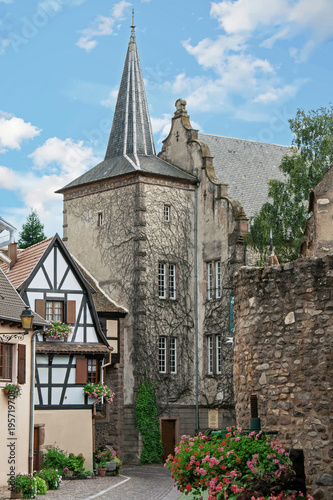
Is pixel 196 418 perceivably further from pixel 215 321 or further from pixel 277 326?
pixel 277 326

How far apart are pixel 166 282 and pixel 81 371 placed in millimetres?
8187

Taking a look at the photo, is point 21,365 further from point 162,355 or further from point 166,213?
point 166,213

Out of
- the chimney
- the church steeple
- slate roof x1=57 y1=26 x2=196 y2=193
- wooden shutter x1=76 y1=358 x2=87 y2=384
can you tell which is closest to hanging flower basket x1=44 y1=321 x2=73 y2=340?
wooden shutter x1=76 y1=358 x2=87 y2=384

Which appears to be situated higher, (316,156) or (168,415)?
(316,156)

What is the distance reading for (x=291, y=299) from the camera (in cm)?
1202

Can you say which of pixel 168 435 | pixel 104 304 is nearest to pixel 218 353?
pixel 168 435

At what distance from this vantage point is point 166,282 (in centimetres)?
3784

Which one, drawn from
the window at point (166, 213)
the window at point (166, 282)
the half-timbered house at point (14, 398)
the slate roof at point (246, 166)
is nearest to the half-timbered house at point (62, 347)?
the half-timbered house at point (14, 398)

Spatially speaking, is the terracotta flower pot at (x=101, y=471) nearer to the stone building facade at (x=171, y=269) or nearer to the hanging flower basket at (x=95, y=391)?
the hanging flower basket at (x=95, y=391)

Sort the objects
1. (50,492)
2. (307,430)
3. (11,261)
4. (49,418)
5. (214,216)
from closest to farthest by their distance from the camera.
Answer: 1. (307,430)
2. (50,492)
3. (49,418)
4. (11,261)
5. (214,216)

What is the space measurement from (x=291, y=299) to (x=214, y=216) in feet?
85.1

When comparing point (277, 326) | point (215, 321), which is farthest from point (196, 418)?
point (277, 326)

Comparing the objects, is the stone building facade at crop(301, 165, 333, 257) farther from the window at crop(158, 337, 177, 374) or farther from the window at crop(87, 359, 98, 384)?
the window at crop(158, 337, 177, 374)

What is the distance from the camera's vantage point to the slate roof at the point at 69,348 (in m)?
29.8
